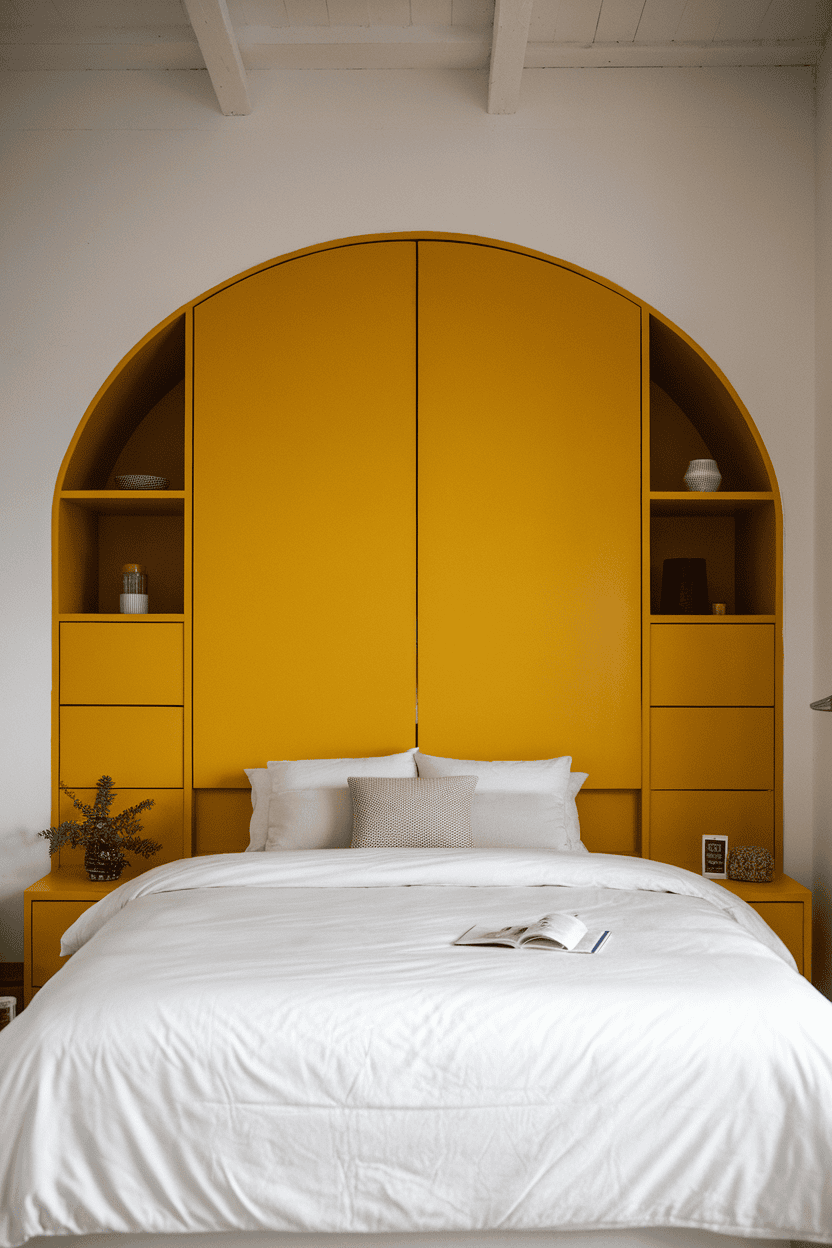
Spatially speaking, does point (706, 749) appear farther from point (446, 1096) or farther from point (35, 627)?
point (35, 627)

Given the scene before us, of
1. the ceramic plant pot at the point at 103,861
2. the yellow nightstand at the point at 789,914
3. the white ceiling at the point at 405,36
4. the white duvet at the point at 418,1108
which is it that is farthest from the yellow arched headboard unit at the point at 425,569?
the white duvet at the point at 418,1108

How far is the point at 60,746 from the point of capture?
3.26m

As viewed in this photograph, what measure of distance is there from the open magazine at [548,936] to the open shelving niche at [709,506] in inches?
53.9

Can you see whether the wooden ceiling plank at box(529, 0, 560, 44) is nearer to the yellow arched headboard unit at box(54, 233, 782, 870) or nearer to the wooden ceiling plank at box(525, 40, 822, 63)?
the wooden ceiling plank at box(525, 40, 822, 63)

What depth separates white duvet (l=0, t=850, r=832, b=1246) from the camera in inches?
59.9

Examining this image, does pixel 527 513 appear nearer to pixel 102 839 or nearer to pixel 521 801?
pixel 521 801

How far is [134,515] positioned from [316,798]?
1443 millimetres

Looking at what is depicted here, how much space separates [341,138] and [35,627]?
2158 mm

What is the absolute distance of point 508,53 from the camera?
9.88ft

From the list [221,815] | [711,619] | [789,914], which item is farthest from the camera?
[221,815]

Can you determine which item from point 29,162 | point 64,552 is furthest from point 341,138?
point 64,552

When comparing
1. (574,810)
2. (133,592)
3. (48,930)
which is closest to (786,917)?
(574,810)

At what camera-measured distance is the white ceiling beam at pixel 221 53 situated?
9.29 ft

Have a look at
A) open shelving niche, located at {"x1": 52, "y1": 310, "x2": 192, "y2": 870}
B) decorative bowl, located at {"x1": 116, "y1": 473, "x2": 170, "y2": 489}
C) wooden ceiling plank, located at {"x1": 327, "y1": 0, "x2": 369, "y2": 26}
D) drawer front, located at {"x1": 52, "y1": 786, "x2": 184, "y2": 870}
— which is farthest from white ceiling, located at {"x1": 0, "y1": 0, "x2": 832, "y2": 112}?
drawer front, located at {"x1": 52, "y1": 786, "x2": 184, "y2": 870}
